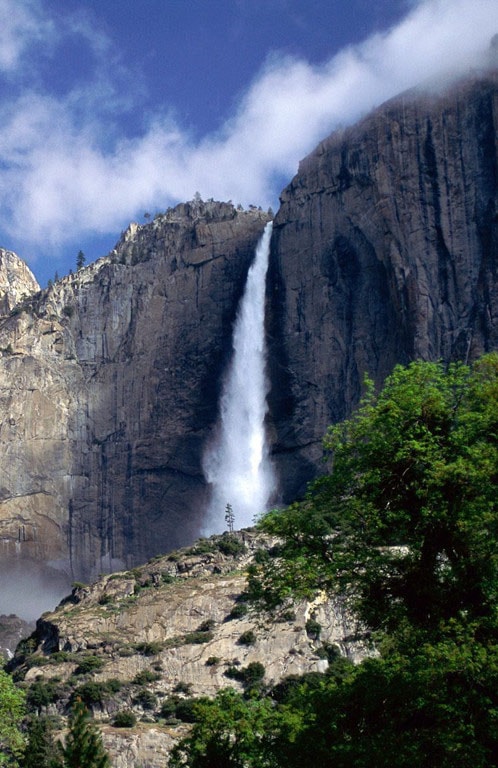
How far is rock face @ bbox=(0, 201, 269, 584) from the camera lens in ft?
317

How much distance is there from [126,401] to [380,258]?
32830mm

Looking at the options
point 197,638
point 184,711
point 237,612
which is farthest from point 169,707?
point 237,612

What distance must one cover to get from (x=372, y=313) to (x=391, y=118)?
674 inches

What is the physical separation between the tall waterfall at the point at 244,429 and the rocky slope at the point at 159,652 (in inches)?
1026

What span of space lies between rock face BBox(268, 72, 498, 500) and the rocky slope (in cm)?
2495

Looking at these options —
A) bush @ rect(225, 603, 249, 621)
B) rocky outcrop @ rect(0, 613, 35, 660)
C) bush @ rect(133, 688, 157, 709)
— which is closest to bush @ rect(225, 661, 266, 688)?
bush @ rect(133, 688, 157, 709)

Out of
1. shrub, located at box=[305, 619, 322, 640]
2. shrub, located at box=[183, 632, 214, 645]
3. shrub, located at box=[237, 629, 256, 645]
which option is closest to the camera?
shrub, located at box=[237, 629, 256, 645]

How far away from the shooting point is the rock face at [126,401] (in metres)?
96.8

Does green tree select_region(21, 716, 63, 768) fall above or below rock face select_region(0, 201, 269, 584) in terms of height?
below

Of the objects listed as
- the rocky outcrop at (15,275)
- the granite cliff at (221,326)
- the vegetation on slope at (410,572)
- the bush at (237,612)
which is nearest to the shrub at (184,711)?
the bush at (237,612)

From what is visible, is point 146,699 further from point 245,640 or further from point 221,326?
point 221,326

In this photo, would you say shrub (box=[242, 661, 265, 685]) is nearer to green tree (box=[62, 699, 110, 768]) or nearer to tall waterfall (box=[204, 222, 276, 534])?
green tree (box=[62, 699, 110, 768])

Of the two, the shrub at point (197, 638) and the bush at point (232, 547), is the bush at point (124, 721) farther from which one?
the bush at point (232, 547)

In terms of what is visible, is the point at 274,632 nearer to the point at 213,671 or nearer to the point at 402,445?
the point at 213,671
